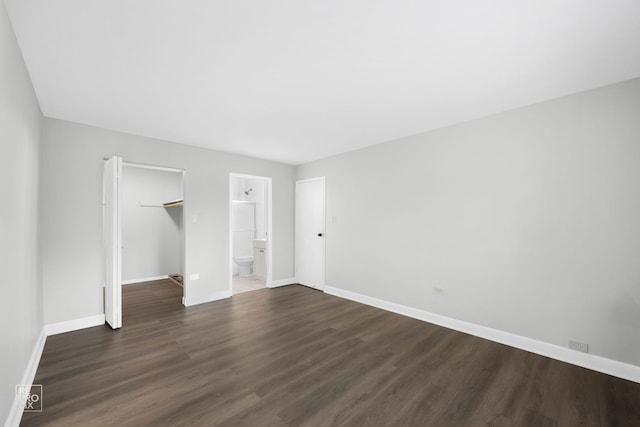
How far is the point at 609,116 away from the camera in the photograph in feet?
7.70

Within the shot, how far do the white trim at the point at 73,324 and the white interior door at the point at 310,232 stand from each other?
10.6ft

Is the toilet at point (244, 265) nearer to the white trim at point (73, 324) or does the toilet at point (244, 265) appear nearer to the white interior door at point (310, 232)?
the white interior door at point (310, 232)

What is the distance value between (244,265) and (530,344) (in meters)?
5.32

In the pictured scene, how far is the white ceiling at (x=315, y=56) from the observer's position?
1537 millimetres

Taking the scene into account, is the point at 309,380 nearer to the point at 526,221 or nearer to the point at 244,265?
the point at 526,221

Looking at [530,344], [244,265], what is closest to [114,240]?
[244,265]

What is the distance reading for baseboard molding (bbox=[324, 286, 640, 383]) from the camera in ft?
7.40

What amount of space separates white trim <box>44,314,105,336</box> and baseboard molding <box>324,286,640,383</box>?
3.83 m

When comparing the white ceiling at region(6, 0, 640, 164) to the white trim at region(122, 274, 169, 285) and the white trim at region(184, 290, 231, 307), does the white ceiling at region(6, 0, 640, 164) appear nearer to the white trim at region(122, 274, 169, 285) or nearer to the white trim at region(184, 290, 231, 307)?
the white trim at region(184, 290, 231, 307)

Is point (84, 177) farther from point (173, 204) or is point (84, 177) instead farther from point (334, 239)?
point (334, 239)

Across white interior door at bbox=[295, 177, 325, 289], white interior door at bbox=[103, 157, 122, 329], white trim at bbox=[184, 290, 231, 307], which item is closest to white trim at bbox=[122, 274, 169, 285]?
white trim at bbox=[184, 290, 231, 307]

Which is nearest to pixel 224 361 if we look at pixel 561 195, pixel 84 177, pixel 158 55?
pixel 158 55

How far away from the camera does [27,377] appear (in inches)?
81.7

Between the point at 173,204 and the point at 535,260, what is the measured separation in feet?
20.1
